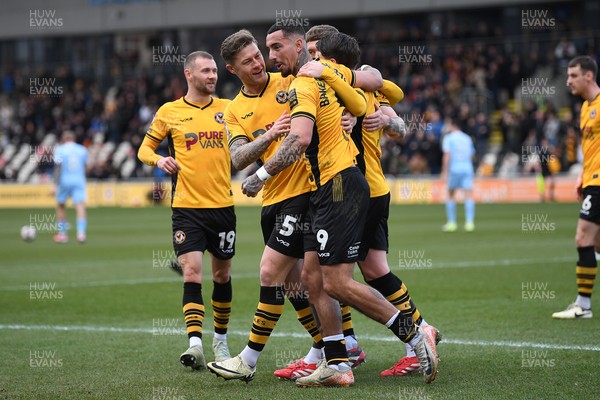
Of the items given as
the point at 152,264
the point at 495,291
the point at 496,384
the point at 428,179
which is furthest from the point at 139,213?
the point at 496,384

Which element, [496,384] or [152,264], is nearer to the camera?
[496,384]

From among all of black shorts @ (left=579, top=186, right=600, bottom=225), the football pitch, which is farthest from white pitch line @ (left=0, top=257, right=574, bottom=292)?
black shorts @ (left=579, top=186, right=600, bottom=225)

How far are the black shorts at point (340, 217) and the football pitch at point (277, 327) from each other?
3.10 feet

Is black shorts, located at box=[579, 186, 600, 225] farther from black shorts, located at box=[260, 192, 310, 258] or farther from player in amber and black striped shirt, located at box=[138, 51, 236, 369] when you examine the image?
black shorts, located at box=[260, 192, 310, 258]

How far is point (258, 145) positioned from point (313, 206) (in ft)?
1.89

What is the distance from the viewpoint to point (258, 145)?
21.8 feet

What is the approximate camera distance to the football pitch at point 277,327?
21.7 feet

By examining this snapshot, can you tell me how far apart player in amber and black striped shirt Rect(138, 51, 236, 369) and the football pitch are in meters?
0.71

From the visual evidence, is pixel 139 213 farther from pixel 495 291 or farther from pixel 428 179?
pixel 495 291

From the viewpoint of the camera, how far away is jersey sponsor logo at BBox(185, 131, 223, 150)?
827 cm

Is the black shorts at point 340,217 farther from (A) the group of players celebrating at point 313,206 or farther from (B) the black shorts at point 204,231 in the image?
(B) the black shorts at point 204,231

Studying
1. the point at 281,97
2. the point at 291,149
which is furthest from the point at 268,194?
the point at 291,149

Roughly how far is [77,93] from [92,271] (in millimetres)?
33063

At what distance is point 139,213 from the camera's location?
106ft
